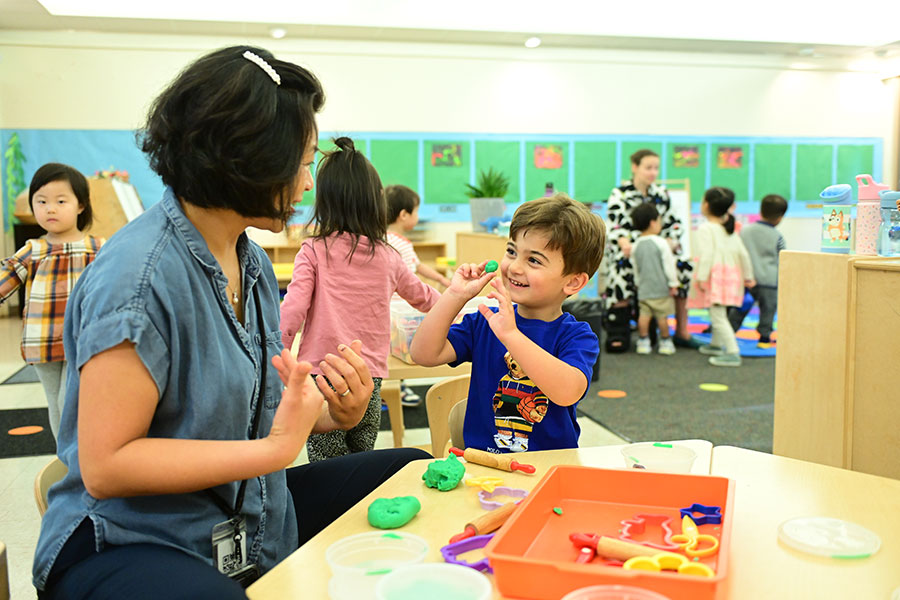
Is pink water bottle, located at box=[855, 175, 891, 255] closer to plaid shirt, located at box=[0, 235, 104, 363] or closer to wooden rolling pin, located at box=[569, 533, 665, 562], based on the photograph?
wooden rolling pin, located at box=[569, 533, 665, 562]

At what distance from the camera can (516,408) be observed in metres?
1.72

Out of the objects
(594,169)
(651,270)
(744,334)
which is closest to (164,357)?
(651,270)

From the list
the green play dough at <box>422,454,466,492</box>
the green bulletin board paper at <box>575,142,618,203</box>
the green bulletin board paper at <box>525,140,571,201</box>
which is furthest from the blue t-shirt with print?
the green bulletin board paper at <box>575,142,618,203</box>

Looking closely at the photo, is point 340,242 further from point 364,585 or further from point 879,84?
point 879,84

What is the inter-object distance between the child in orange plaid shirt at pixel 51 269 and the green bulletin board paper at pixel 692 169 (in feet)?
25.2

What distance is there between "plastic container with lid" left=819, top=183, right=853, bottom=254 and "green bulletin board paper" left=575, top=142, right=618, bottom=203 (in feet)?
22.0

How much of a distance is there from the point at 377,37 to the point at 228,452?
27.0ft

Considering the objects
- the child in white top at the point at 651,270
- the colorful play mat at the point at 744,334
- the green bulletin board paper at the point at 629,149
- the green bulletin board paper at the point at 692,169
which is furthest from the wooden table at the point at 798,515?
the green bulletin board paper at the point at 692,169

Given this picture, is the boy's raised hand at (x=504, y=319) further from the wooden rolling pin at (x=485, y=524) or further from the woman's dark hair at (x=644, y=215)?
the woman's dark hair at (x=644, y=215)

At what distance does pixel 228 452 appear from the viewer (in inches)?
42.8

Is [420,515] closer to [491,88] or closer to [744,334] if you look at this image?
[744,334]

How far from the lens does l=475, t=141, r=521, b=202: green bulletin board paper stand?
9.27 m

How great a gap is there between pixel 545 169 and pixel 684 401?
5.20 meters

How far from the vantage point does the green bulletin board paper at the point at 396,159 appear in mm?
8961
